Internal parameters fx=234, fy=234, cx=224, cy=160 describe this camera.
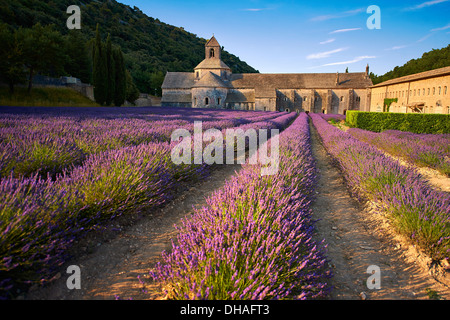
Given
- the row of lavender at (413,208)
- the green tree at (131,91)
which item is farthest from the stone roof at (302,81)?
the row of lavender at (413,208)

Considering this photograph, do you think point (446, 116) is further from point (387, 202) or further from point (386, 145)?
point (387, 202)

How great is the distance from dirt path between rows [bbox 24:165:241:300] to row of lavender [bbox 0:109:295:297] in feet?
0.40

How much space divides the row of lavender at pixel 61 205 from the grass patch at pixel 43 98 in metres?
16.1

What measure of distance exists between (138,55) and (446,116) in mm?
59358

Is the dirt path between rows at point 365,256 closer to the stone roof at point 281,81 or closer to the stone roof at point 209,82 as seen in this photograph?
the stone roof at point 209,82

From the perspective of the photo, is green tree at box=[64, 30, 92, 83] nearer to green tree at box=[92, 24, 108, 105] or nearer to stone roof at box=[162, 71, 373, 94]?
green tree at box=[92, 24, 108, 105]

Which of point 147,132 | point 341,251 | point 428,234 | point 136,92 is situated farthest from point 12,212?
point 136,92

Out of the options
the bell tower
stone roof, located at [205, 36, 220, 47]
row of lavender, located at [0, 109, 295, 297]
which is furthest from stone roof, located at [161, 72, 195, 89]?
row of lavender, located at [0, 109, 295, 297]

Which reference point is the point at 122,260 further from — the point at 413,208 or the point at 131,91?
the point at 131,91

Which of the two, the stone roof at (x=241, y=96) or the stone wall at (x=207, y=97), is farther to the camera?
the stone roof at (x=241, y=96)

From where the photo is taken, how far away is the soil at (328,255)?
159 cm

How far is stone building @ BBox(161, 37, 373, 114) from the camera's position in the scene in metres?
39.6

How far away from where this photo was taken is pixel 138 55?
5609 centimetres
